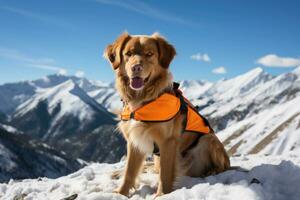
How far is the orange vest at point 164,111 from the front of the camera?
10.6m

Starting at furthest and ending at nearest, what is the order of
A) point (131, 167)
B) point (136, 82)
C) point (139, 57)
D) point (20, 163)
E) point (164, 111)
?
1. point (20, 163)
2. point (131, 167)
3. point (164, 111)
4. point (139, 57)
5. point (136, 82)

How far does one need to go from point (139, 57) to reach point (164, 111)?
4.70 ft

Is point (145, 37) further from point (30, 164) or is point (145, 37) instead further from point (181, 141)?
point (30, 164)

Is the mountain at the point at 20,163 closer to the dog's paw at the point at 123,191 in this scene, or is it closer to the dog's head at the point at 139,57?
the dog's paw at the point at 123,191

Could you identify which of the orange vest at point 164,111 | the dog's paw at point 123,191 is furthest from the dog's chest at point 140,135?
the dog's paw at point 123,191

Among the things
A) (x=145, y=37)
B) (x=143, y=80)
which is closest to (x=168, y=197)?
(x=143, y=80)

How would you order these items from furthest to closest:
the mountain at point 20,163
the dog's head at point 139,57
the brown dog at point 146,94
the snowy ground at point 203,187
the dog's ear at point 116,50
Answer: the mountain at point 20,163 → the dog's ear at point 116,50 → the brown dog at point 146,94 → the dog's head at point 139,57 → the snowy ground at point 203,187

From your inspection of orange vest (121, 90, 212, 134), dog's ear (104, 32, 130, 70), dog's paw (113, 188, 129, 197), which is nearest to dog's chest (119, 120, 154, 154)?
orange vest (121, 90, 212, 134)

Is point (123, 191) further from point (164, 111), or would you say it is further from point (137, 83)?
point (137, 83)

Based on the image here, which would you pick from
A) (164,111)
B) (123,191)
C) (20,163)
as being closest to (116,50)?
(164,111)

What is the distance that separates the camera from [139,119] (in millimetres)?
10820

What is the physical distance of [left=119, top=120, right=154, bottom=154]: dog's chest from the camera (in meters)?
10.8

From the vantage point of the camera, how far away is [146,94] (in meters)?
10.9

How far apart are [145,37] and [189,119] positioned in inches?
96.3
